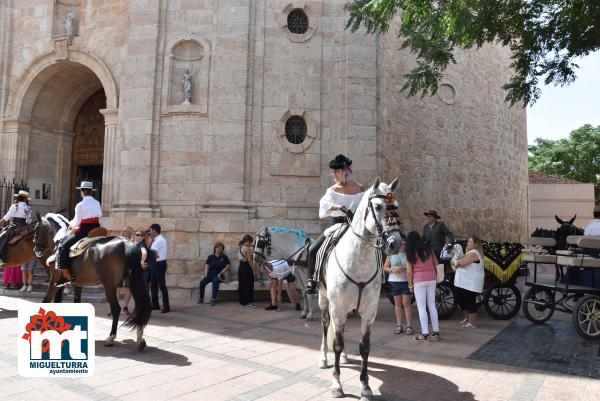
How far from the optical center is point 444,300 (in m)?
8.97

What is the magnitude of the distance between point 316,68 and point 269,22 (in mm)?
1731

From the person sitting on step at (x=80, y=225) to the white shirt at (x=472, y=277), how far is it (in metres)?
6.32

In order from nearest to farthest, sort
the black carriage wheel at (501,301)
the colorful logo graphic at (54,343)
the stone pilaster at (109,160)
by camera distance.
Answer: the colorful logo graphic at (54,343) → the black carriage wheel at (501,301) → the stone pilaster at (109,160)

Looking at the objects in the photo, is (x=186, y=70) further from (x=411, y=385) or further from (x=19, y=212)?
(x=411, y=385)

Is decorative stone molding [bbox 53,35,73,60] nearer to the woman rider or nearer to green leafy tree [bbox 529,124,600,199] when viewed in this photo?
the woman rider

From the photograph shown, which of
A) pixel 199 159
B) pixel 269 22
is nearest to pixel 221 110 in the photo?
pixel 199 159

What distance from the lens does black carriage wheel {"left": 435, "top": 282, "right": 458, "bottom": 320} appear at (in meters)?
8.91

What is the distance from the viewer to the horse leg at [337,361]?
4578 mm

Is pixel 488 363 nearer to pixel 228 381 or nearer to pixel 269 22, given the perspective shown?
pixel 228 381

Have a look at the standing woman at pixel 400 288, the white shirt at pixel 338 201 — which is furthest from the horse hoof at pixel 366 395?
the standing woman at pixel 400 288

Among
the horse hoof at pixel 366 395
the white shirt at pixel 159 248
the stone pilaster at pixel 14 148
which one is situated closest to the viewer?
the horse hoof at pixel 366 395

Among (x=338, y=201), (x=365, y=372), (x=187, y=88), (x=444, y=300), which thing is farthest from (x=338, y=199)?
(x=187, y=88)

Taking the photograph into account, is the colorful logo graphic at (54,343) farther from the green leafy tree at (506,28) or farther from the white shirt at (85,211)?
the green leafy tree at (506,28)

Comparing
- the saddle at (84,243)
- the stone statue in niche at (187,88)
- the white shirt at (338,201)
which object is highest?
the stone statue in niche at (187,88)
